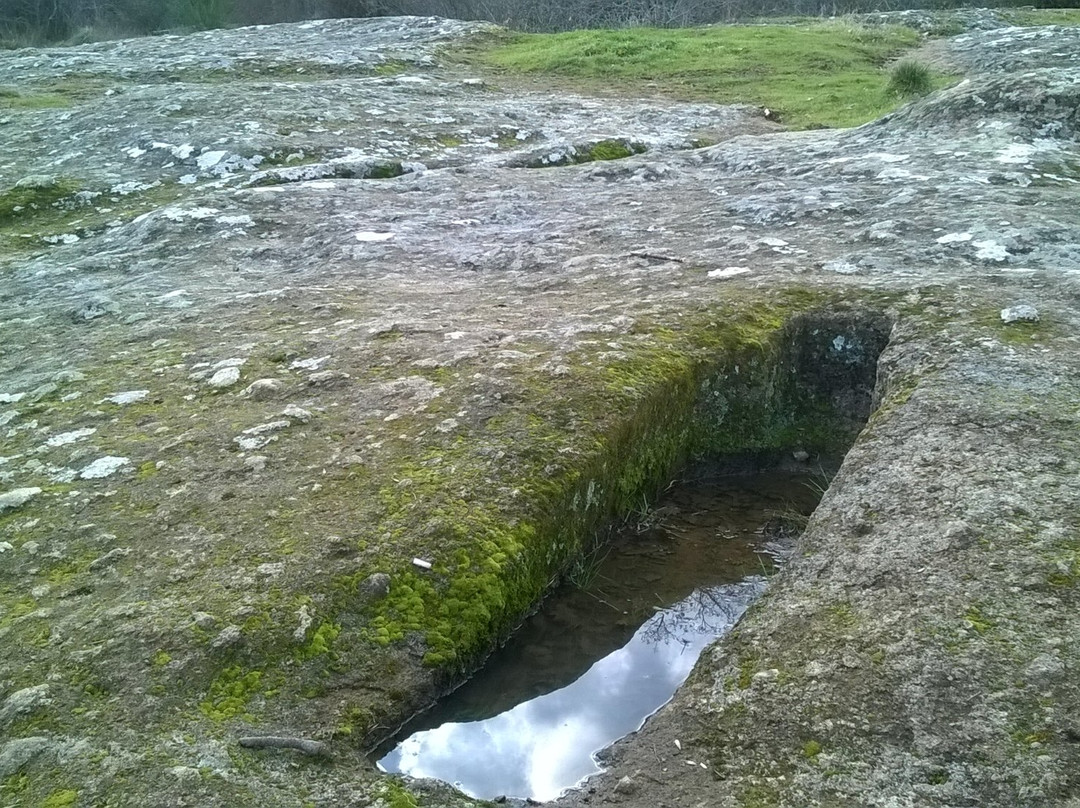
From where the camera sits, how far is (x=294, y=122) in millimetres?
8523

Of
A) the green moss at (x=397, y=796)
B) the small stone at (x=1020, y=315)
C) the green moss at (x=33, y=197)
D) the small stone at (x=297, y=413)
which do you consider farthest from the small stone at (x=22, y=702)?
the green moss at (x=33, y=197)

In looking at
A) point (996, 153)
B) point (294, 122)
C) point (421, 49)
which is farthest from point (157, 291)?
point (421, 49)

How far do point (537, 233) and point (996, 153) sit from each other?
126 inches

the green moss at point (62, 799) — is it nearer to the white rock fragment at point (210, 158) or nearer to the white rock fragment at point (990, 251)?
the white rock fragment at point (990, 251)

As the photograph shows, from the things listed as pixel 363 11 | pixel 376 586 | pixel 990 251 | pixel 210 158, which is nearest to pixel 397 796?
pixel 376 586

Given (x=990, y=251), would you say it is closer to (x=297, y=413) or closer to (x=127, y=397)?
(x=297, y=413)

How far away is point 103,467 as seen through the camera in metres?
3.23

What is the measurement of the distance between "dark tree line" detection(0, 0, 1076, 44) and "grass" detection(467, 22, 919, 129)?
16.9 ft

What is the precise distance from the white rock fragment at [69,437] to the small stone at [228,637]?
1461 mm

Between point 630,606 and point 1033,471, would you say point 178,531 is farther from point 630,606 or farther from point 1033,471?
point 1033,471

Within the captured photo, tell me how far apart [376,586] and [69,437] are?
1.66m

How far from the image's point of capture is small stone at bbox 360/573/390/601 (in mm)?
2578

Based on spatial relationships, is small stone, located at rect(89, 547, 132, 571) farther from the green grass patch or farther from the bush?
the green grass patch

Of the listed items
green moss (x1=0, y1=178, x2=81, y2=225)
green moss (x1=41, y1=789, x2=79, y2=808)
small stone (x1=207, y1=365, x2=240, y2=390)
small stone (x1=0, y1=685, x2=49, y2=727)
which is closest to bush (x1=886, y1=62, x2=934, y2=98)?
green moss (x1=0, y1=178, x2=81, y2=225)
